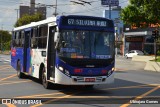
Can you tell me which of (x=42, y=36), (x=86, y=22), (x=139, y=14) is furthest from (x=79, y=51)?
(x=139, y=14)

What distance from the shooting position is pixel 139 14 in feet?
118

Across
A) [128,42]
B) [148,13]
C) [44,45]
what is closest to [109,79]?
[44,45]

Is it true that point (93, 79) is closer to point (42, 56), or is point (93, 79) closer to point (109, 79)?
point (109, 79)

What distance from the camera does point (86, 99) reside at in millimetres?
13414

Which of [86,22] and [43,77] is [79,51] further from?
[43,77]

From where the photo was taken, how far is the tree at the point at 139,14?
114ft

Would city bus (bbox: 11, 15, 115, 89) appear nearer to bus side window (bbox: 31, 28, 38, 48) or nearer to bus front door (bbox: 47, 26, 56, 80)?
bus front door (bbox: 47, 26, 56, 80)

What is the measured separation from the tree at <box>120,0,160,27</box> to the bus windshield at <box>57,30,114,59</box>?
20412 millimetres

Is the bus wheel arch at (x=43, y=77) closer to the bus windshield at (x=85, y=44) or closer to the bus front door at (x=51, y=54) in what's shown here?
the bus front door at (x=51, y=54)

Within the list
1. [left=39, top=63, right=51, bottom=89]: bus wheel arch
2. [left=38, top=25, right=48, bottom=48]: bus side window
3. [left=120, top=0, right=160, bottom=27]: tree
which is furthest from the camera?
[left=120, top=0, right=160, bottom=27]: tree

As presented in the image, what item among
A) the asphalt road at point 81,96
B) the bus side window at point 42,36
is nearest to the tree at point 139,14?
the asphalt road at point 81,96

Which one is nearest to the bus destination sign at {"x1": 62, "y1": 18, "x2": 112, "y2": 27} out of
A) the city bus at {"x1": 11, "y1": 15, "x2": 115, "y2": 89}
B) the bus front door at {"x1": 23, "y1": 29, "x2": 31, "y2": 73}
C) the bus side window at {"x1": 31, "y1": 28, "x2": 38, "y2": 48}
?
the city bus at {"x1": 11, "y1": 15, "x2": 115, "y2": 89}

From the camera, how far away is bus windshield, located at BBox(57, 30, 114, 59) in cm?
1457

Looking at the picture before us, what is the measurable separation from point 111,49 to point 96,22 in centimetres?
115
